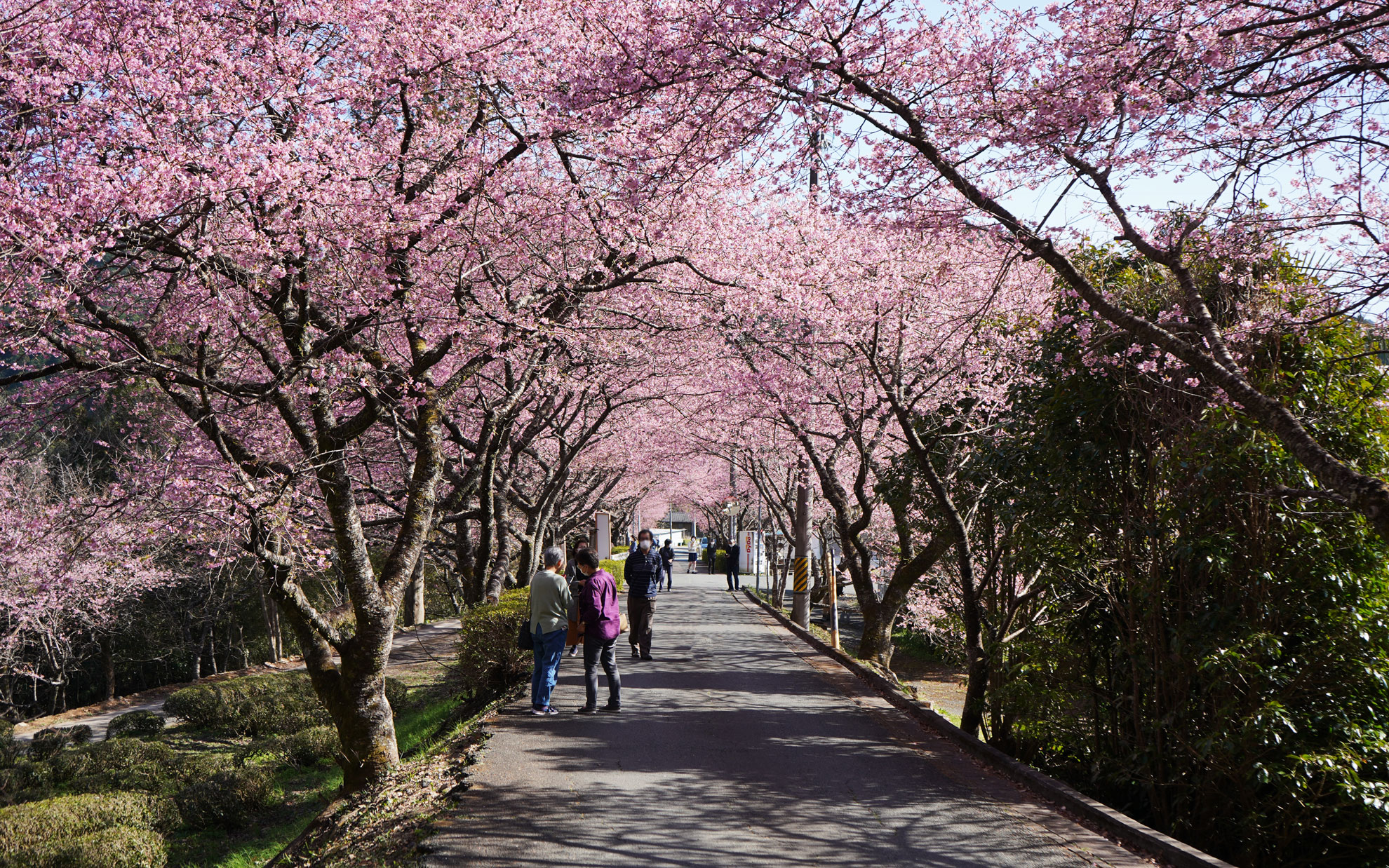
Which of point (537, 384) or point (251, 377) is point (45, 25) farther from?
point (537, 384)

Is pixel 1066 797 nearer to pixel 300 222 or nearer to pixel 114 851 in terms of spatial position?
pixel 300 222

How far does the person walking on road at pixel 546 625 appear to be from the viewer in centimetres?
982

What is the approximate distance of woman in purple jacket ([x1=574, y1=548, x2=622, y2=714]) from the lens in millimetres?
9922

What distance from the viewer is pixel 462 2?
8.62m

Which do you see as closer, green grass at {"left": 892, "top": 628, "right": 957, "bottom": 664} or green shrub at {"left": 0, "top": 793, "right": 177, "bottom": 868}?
green shrub at {"left": 0, "top": 793, "right": 177, "bottom": 868}

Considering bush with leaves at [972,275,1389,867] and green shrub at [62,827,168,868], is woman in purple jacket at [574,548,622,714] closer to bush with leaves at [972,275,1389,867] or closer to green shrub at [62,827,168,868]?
bush with leaves at [972,275,1389,867]

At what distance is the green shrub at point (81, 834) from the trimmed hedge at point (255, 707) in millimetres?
6524

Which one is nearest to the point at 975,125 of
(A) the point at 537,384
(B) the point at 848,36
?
(B) the point at 848,36

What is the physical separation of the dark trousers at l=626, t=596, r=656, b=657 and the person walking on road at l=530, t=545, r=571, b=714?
4084 millimetres

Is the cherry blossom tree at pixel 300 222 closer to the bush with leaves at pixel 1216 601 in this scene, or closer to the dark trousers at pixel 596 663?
the dark trousers at pixel 596 663

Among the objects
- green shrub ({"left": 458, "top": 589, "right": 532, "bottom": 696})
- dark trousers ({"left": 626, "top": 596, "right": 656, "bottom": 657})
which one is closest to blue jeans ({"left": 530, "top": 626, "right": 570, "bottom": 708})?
green shrub ({"left": 458, "top": 589, "right": 532, "bottom": 696})

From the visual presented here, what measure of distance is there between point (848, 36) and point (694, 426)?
21180mm

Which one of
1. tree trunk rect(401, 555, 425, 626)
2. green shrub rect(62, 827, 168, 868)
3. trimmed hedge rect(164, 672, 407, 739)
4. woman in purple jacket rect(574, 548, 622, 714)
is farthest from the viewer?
tree trunk rect(401, 555, 425, 626)

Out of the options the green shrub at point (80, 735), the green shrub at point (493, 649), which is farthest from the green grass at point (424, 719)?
the green shrub at point (80, 735)
